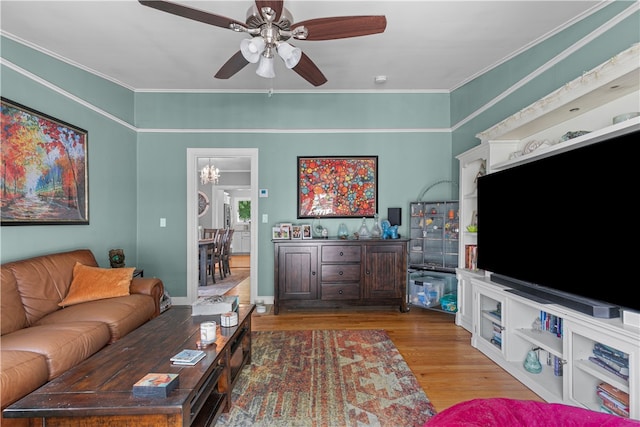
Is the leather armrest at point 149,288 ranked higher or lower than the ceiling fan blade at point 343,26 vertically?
lower

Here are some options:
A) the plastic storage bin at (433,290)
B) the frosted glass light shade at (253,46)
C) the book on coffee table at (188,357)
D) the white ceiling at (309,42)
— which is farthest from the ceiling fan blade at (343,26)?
the plastic storage bin at (433,290)

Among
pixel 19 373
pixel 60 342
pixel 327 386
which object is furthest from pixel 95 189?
pixel 327 386

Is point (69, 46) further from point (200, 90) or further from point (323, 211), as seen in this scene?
point (323, 211)

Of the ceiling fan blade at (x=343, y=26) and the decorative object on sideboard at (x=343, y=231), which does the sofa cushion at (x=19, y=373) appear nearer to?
the ceiling fan blade at (x=343, y=26)

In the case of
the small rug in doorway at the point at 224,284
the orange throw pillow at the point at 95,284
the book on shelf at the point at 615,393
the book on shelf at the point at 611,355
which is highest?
the orange throw pillow at the point at 95,284

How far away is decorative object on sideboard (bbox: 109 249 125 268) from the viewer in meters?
3.50

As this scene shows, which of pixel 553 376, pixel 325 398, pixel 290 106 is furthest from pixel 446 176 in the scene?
pixel 325 398

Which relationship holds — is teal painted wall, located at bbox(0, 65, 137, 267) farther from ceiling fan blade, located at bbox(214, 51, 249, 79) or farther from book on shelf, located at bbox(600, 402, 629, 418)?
book on shelf, located at bbox(600, 402, 629, 418)

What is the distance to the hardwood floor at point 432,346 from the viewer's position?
2.18 m

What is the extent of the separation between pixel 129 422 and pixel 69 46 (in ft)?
11.3

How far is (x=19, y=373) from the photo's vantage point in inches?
Answer: 64.0

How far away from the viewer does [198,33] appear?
2850mm

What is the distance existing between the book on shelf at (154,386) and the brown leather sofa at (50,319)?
84cm

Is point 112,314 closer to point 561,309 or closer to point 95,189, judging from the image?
point 95,189
